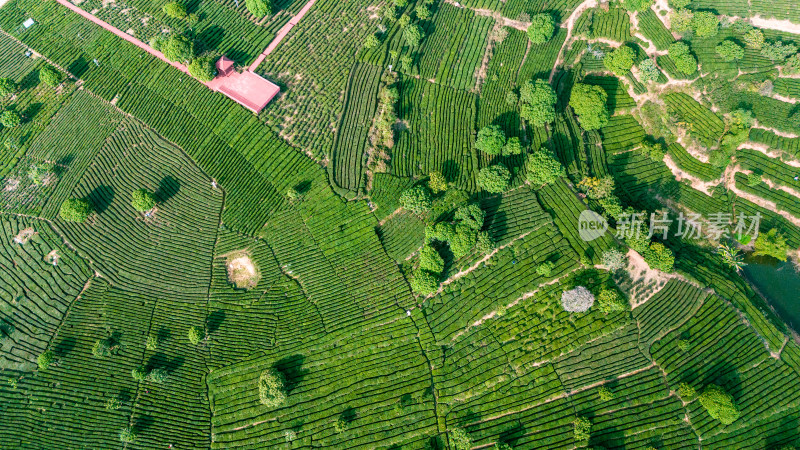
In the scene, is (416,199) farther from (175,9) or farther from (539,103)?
(175,9)

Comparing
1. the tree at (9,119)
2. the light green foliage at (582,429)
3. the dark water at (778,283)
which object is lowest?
the light green foliage at (582,429)

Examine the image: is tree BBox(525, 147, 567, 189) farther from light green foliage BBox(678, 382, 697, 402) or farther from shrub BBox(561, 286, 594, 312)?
light green foliage BBox(678, 382, 697, 402)

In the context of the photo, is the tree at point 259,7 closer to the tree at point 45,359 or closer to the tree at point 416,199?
the tree at point 416,199

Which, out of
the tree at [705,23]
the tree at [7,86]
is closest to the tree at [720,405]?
the tree at [705,23]

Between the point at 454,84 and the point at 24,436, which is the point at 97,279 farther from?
the point at 454,84

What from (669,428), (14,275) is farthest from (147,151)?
(669,428)

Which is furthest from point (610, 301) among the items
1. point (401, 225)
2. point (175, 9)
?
point (175, 9)

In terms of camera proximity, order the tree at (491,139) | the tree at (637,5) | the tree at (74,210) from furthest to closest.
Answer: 1. the tree at (637,5)
2. the tree at (491,139)
3. the tree at (74,210)
